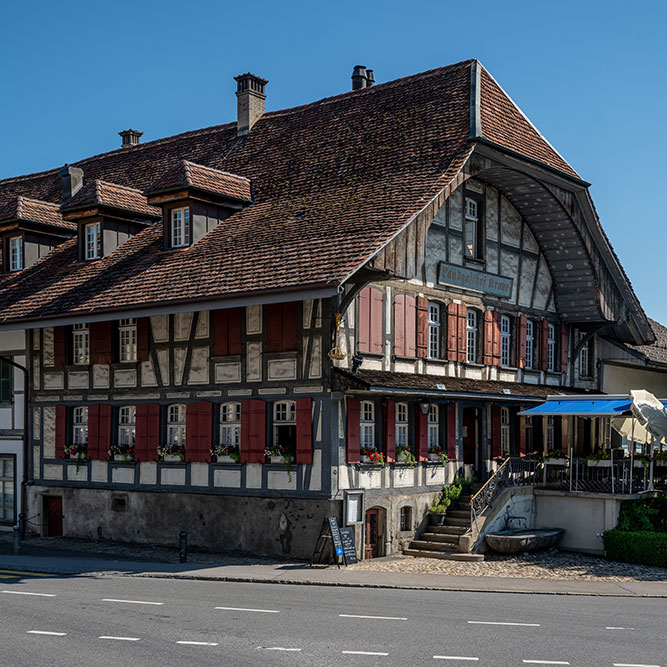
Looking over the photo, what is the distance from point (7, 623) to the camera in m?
14.3

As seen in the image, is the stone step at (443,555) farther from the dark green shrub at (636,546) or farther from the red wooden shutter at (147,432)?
the red wooden shutter at (147,432)

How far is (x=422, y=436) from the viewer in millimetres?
24844

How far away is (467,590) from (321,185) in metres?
10.8

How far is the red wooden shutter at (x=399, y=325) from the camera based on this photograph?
952 inches

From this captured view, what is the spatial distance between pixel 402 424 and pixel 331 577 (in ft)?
18.4

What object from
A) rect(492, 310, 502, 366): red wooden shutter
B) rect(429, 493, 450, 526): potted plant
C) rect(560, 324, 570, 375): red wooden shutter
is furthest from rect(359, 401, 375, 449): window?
rect(560, 324, 570, 375): red wooden shutter

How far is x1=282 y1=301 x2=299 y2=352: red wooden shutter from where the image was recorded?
22625mm

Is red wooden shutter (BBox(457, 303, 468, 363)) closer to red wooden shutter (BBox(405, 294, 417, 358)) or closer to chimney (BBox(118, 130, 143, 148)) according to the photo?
red wooden shutter (BBox(405, 294, 417, 358))

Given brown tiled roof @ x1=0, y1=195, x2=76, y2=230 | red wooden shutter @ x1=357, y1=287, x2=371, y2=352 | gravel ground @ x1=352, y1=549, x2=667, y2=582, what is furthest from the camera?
brown tiled roof @ x1=0, y1=195, x2=76, y2=230

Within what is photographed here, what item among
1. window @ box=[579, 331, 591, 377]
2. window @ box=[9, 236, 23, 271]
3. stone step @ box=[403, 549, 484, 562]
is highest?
window @ box=[9, 236, 23, 271]

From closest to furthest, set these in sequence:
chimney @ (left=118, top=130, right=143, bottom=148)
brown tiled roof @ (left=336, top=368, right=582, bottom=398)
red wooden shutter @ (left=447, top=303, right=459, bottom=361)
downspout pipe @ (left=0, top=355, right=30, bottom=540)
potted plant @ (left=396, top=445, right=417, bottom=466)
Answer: brown tiled roof @ (left=336, top=368, right=582, bottom=398) → potted plant @ (left=396, top=445, right=417, bottom=466) → red wooden shutter @ (left=447, top=303, right=459, bottom=361) → downspout pipe @ (left=0, top=355, right=30, bottom=540) → chimney @ (left=118, top=130, right=143, bottom=148)

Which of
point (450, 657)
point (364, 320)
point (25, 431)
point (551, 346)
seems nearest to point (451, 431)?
point (364, 320)

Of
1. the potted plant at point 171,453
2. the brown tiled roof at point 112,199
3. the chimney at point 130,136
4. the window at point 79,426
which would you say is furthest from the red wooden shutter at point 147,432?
the chimney at point 130,136

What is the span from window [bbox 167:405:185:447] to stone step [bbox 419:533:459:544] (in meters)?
6.14
